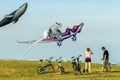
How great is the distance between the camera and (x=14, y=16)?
4009cm

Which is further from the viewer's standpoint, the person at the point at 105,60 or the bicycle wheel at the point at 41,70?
the bicycle wheel at the point at 41,70

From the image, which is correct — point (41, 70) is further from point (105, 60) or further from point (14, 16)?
point (105, 60)

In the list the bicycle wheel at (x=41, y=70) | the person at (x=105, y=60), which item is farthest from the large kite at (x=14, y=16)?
the person at (x=105, y=60)

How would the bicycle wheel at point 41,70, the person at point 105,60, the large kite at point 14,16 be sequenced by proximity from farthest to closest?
the large kite at point 14,16, the bicycle wheel at point 41,70, the person at point 105,60

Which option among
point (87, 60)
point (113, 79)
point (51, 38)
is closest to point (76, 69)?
point (87, 60)

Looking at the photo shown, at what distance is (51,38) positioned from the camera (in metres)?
39.9

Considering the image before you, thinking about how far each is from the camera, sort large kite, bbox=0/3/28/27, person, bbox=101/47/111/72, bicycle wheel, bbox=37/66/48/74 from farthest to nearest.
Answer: large kite, bbox=0/3/28/27, bicycle wheel, bbox=37/66/48/74, person, bbox=101/47/111/72

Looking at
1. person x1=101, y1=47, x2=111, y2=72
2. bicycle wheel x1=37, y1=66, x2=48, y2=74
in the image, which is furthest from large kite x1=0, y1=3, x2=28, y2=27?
person x1=101, y1=47, x2=111, y2=72

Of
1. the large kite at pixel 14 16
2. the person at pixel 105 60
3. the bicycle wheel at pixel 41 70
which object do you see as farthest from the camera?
the large kite at pixel 14 16

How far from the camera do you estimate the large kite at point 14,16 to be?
39.7 m

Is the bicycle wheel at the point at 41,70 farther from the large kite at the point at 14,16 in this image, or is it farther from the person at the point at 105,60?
the person at the point at 105,60

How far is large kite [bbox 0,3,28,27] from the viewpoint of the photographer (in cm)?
3972

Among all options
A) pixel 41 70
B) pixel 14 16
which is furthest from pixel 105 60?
pixel 14 16

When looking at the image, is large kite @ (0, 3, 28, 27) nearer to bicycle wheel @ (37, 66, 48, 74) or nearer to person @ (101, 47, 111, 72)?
bicycle wheel @ (37, 66, 48, 74)
